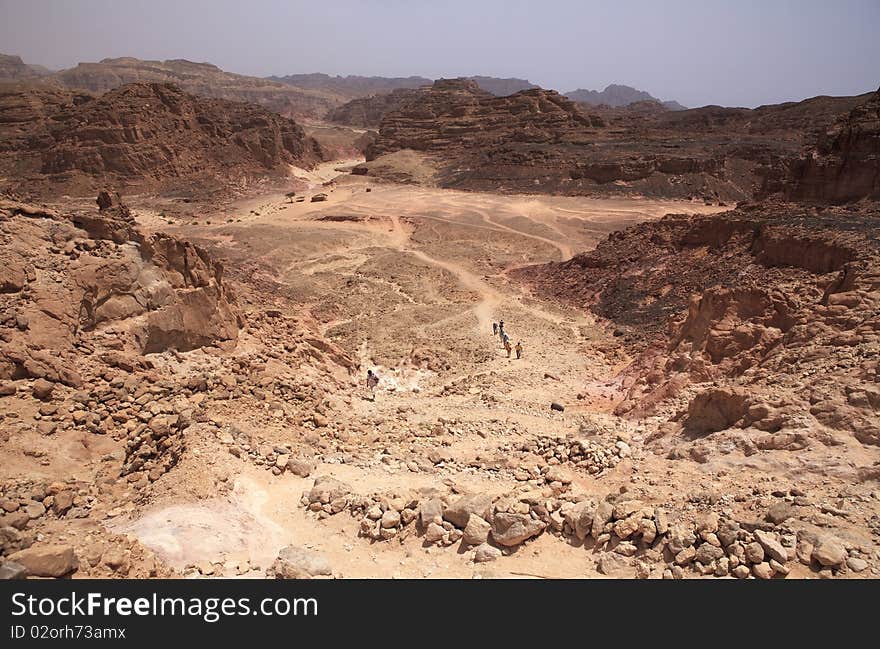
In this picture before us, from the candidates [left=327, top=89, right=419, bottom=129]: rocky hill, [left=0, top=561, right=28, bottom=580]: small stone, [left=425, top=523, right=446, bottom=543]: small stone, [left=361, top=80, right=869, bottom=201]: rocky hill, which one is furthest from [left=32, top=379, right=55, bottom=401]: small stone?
[left=327, top=89, right=419, bottom=129]: rocky hill

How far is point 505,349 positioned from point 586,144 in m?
46.6

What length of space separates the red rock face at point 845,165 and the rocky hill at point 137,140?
45844 mm

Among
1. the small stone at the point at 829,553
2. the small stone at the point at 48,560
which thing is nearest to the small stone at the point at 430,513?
the small stone at the point at 48,560

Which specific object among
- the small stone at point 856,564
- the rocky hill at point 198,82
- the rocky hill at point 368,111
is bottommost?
the small stone at point 856,564

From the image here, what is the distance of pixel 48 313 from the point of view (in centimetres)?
845

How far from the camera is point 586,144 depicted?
186ft

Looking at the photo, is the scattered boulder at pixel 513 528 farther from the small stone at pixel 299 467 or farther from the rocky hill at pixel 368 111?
the rocky hill at pixel 368 111

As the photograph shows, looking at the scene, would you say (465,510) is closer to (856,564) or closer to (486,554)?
(486,554)

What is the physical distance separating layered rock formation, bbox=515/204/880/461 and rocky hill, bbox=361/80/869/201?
24.7m

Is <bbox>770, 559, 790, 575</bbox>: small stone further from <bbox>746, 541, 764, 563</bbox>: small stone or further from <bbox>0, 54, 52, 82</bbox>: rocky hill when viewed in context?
<bbox>0, 54, 52, 82</bbox>: rocky hill

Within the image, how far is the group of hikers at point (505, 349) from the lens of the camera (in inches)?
535

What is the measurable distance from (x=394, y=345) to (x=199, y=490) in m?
10.7

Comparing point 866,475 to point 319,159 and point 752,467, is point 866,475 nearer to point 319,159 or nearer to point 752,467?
point 752,467

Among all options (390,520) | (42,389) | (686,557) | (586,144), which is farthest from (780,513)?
(586,144)
